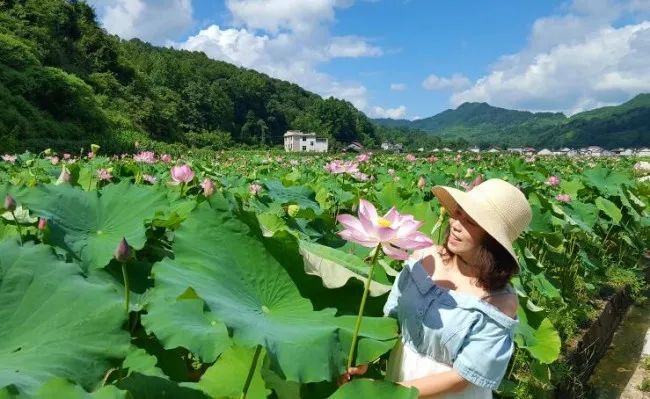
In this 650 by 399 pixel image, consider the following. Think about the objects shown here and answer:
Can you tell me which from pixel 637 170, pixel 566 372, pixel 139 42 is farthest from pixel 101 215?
pixel 139 42

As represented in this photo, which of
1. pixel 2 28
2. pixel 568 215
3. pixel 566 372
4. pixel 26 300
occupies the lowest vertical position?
pixel 566 372

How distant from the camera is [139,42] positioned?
86000mm

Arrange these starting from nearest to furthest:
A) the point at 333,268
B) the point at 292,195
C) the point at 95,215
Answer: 1. the point at 333,268
2. the point at 95,215
3. the point at 292,195

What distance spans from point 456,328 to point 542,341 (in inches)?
44.1

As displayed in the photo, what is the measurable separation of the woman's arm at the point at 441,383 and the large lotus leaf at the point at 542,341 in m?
0.95

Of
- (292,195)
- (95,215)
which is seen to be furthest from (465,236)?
(292,195)

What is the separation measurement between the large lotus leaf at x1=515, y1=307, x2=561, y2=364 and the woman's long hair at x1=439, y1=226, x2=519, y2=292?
0.87 m

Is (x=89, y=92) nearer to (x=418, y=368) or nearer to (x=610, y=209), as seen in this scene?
(x=610, y=209)

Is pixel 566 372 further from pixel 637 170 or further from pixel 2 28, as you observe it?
pixel 2 28

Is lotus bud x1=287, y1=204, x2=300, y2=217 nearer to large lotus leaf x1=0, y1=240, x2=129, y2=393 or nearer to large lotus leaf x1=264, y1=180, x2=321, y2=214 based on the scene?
large lotus leaf x1=264, y1=180, x2=321, y2=214

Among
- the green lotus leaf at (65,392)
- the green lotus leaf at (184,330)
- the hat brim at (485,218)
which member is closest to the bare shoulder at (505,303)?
the hat brim at (485,218)

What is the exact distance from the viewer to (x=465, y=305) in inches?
57.1

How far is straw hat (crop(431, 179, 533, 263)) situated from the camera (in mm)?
1451

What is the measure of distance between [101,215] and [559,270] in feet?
12.0
